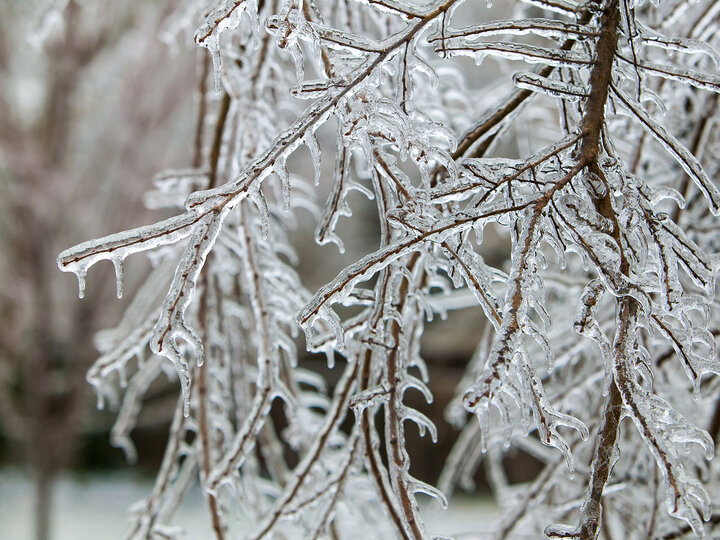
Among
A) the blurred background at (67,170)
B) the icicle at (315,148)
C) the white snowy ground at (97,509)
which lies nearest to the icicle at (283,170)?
the icicle at (315,148)

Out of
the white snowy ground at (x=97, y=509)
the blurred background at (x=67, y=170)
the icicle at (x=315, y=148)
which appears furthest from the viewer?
the white snowy ground at (x=97, y=509)

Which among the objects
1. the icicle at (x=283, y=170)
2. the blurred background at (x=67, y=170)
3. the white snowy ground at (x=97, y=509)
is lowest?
the white snowy ground at (x=97, y=509)

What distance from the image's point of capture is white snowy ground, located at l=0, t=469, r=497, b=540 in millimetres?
6395

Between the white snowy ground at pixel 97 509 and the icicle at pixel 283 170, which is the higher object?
the icicle at pixel 283 170

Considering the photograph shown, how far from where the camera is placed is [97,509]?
7336 mm

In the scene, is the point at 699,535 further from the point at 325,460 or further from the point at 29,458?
the point at 29,458

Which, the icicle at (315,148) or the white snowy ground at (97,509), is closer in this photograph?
the icicle at (315,148)

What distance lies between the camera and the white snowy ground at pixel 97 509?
6.39m

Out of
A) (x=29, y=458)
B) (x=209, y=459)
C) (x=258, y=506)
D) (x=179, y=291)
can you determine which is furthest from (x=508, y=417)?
(x=29, y=458)

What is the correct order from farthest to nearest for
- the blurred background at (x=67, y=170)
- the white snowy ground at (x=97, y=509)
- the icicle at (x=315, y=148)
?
the white snowy ground at (x=97, y=509)
the blurred background at (x=67, y=170)
the icicle at (x=315, y=148)

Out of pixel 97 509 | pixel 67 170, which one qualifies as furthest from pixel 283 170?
pixel 97 509

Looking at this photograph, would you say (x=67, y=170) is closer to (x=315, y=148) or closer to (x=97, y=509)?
(x=97, y=509)

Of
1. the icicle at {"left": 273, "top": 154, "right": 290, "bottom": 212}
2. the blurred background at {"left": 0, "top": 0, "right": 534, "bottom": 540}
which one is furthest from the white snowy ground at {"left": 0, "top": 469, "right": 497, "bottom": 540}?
the icicle at {"left": 273, "top": 154, "right": 290, "bottom": 212}

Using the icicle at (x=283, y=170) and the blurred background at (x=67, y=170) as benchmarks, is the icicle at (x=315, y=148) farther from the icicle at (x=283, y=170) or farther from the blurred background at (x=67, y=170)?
the blurred background at (x=67, y=170)
